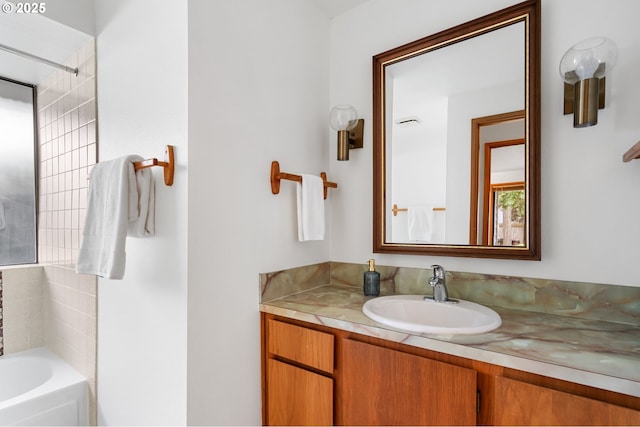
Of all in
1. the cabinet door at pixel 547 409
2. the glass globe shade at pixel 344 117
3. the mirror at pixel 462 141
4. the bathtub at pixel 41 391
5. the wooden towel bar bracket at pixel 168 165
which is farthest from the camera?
the glass globe shade at pixel 344 117

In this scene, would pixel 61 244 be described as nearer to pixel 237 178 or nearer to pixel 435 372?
pixel 237 178

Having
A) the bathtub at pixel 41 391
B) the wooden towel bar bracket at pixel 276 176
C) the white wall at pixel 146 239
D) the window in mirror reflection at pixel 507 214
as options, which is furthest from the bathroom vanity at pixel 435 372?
the bathtub at pixel 41 391

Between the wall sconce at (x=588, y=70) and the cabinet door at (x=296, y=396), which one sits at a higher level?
the wall sconce at (x=588, y=70)

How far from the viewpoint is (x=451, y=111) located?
141 centimetres

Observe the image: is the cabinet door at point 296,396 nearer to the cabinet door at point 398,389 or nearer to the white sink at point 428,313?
the cabinet door at point 398,389

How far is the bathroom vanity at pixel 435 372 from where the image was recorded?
75 centimetres

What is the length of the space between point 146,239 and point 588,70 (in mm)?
1713

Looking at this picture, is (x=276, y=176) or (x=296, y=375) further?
(x=276, y=176)

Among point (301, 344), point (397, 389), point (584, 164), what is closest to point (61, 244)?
point (301, 344)

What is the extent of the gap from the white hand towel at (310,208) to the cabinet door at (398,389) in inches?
21.3

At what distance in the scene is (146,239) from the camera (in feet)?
4.19

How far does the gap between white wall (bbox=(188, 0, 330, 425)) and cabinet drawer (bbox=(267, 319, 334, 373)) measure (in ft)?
0.31

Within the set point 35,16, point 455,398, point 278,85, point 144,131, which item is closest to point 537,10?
point 278,85

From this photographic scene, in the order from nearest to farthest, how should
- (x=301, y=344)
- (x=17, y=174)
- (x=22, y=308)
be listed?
(x=301, y=344), (x=22, y=308), (x=17, y=174)
